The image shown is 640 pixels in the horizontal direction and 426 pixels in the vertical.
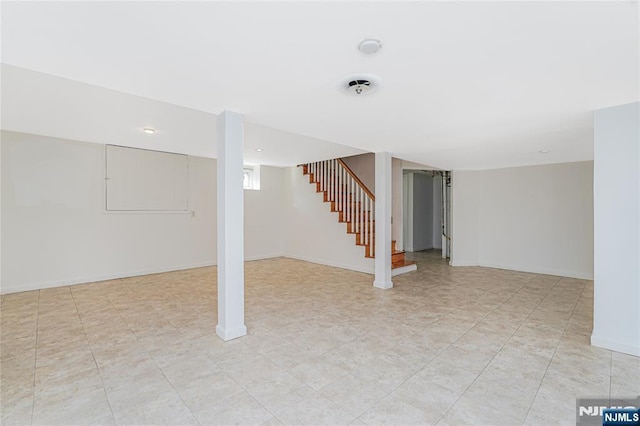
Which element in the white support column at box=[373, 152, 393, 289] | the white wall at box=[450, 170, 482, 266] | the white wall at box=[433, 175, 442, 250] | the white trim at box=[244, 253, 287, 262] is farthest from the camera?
the white wall at box=[433, 175, 442, 250]

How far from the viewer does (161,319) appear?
131 inches

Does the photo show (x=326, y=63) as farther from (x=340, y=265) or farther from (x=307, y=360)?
(x=340, y=265)

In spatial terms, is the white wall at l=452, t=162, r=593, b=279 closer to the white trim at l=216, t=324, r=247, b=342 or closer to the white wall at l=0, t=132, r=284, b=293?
the white trim at l=216, t=324, r=247, b=342

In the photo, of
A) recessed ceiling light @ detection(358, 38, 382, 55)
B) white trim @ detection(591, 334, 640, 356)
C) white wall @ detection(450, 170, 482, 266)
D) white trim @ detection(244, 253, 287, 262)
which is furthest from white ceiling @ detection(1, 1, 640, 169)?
white trim @ detection(244, 253, 287, 262)

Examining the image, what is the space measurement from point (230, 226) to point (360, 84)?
1713 mm

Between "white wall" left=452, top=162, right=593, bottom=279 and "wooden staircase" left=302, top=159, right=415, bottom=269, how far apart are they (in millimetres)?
1782

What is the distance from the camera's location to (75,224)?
4848 millimetres

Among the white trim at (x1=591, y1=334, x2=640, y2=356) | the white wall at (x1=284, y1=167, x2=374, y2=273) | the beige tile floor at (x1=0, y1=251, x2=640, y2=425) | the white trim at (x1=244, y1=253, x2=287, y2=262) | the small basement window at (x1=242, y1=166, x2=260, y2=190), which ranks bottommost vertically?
the beige tile floor at (x1=0, y1=251, x2=640, y2=425)

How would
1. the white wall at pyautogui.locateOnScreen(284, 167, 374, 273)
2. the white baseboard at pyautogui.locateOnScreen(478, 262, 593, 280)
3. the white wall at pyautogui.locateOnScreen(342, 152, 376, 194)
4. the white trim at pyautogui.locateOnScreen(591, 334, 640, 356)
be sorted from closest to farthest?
the white trim at pyautogui.locateOnScreen(591, 334, 640, 356) < the white baseboard at pyautogui.locateOnScreen(478, 262, 593, 280) < the white wall at pyautogui.locateOnScreen(284, 167, 374, 273) < the white wall at pyautogui.locateOnScreen(342, 152, 376, 194)

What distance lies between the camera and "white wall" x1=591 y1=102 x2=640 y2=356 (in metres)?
2.50

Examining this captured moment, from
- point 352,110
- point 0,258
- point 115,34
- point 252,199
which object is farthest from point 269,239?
point 115,34

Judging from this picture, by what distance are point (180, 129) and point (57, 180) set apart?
8.24 ft

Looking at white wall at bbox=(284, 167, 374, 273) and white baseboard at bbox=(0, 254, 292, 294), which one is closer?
white baseboard at bbox=(0, 254, 292, 294)

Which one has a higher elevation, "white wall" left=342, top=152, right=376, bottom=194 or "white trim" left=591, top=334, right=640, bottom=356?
"white wall" left=342, top=152, right=376, bottom=194
